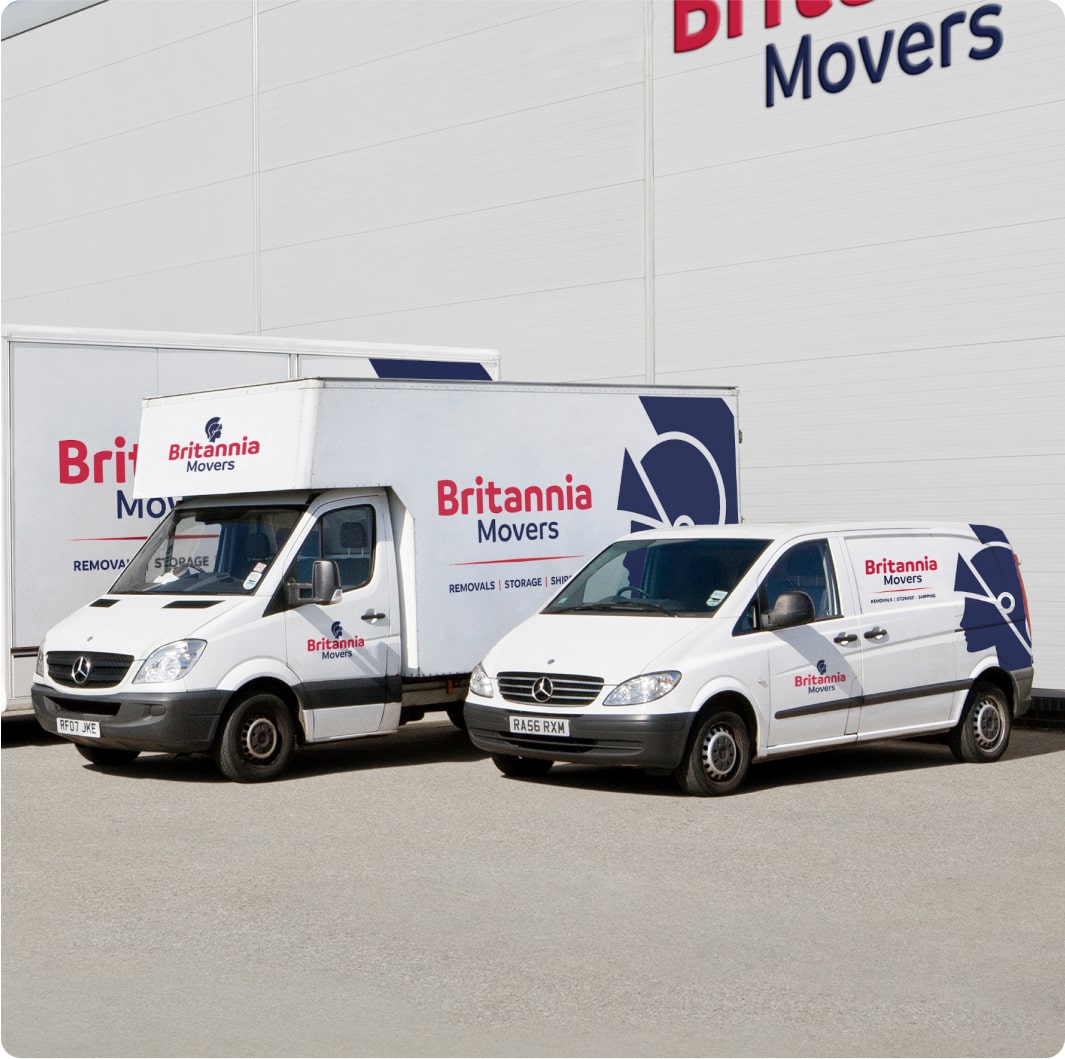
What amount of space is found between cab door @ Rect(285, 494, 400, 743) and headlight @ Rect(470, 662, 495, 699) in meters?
0.98

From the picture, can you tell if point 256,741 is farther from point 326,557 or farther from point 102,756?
point 102,756

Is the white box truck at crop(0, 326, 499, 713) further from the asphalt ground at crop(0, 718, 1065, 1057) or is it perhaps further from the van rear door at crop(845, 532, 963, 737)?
the van rear door at crop(845, 532, 963, 737)

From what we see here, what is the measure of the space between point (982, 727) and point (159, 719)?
6030 mm

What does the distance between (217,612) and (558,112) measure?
977 cm

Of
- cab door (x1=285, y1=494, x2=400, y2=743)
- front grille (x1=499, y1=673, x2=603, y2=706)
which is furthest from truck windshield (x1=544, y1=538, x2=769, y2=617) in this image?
cab door (x1=285, y1=494, x2=400, y2=743)

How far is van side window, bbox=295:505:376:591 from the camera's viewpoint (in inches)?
477

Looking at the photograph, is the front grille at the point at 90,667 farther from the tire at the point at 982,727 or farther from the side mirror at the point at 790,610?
the tire at the point at 982,727

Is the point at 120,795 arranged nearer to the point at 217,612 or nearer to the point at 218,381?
the point at 217,612

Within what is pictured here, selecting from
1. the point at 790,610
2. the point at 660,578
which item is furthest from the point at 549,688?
the point at 790,610

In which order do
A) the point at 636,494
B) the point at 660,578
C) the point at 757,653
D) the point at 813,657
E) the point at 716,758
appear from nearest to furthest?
the point at 716,758 → the point at 757,653 → the point at 813,657 → the point at 660,578 → the point at 636,494

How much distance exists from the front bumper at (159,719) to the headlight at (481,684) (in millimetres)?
1683

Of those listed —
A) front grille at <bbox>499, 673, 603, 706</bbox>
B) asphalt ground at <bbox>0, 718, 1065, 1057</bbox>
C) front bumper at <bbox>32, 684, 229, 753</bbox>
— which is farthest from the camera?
front bumper at <bbox>32, 684, 229, 753</bbox>

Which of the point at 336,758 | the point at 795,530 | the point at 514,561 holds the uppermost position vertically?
the point at 795,530

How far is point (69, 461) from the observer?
13.6m
